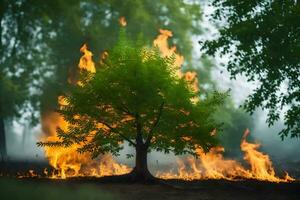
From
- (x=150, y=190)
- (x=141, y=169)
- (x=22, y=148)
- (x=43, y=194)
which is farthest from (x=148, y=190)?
(x=22, y=148)

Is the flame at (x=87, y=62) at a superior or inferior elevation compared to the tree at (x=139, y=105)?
superior

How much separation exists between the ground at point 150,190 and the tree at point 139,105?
1273 millimetres

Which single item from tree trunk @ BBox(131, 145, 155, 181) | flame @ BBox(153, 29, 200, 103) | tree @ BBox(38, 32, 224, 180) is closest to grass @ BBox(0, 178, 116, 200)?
tree @ BBox(38, 32, 224, 180)

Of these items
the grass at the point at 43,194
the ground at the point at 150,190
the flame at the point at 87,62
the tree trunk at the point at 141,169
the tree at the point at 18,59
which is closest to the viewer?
the grass at the point at 43,194

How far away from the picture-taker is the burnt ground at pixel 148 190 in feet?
36.3

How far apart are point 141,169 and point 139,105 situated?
2.50 m

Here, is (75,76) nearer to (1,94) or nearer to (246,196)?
(1,94)

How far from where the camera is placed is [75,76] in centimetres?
3297

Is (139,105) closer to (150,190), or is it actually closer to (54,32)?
(150,190)

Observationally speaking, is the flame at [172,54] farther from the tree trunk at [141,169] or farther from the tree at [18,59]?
the tree at [18,59]

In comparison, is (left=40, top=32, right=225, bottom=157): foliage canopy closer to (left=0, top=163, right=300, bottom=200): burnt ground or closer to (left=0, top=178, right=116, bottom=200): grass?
(left=0, top=163, right=300, bottom=200): burnt ground

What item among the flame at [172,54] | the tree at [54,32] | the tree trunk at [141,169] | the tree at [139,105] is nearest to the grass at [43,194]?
the tree at [139,105]

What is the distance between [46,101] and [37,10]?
7.36 m

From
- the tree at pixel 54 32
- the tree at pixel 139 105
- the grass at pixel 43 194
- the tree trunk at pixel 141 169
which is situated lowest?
the grass at pixel 43 194
